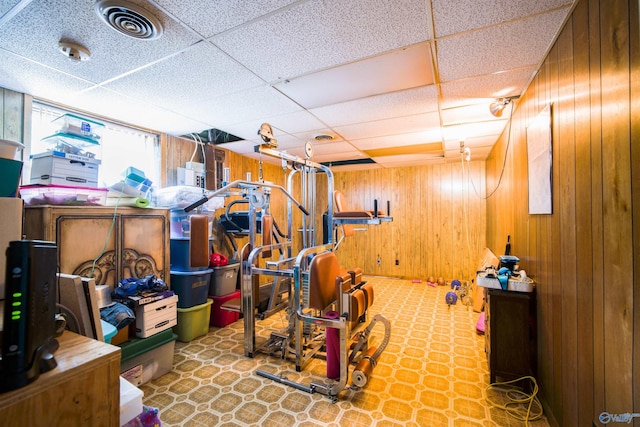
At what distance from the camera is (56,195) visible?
2139 mm

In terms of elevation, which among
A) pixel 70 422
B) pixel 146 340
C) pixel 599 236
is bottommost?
pixel 146 340

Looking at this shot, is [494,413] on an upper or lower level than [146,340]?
lower

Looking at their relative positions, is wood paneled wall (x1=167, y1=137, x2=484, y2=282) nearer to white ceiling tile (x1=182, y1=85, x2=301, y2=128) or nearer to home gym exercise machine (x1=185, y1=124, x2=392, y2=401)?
white ceiling tile (x1=182, y1=85, x2=301, y2=128)

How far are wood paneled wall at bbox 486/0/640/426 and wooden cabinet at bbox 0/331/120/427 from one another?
1.79 metres

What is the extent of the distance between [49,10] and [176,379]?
2.61 m

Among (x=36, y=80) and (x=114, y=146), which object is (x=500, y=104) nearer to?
(x=36, y=80)

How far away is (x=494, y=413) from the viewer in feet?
6.30

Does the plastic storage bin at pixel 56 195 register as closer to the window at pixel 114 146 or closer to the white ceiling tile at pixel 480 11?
the window at pixel 114 146

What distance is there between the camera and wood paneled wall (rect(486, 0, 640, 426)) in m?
1.06

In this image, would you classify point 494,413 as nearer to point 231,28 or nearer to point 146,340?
point 146,340

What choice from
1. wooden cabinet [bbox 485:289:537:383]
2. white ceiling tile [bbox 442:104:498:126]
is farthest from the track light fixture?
wooden cabinet [bbox 485:289:537:383]

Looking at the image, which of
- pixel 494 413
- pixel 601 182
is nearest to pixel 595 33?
pixel 601 182

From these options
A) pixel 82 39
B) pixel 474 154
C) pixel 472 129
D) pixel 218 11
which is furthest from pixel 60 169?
pixel 474 154

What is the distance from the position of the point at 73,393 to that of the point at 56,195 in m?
2.03
